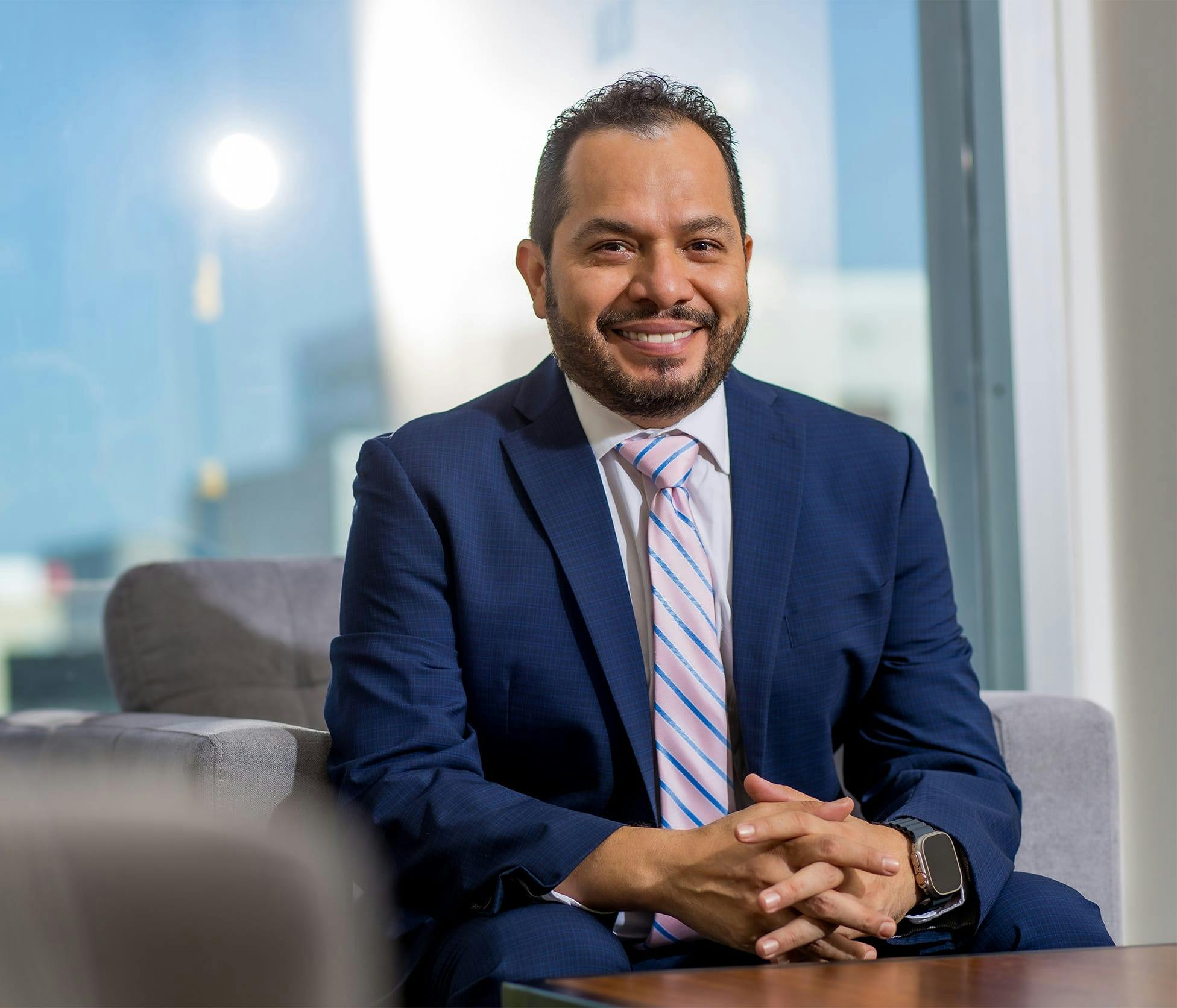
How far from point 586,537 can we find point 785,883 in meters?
0.44

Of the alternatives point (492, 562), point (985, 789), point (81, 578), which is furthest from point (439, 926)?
point (81, 578)

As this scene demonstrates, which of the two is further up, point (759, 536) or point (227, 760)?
→ point (759, 536)

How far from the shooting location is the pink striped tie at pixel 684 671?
4.44 ft

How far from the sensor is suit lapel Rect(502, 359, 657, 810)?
53.1 inches

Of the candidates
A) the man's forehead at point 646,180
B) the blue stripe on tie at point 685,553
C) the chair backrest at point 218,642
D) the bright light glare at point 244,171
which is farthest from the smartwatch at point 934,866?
the bright light glare at point 244,171

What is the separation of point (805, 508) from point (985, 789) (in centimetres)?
38

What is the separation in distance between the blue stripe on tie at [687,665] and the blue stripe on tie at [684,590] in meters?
0.05

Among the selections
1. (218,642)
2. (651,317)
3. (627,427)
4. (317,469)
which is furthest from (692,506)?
(317,469)

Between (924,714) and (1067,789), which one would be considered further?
(1067,789)

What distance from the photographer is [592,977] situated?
0.90 metres

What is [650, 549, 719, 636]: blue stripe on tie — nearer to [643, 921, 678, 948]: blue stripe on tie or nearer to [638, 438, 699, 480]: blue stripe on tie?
[638, 438, 699, 480]: blue stripe on tie

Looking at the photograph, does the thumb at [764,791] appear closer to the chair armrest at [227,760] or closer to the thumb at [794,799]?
the thumb at [794,799]

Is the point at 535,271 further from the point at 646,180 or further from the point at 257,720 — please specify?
the point at 257,720

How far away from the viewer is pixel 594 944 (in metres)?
1.13
